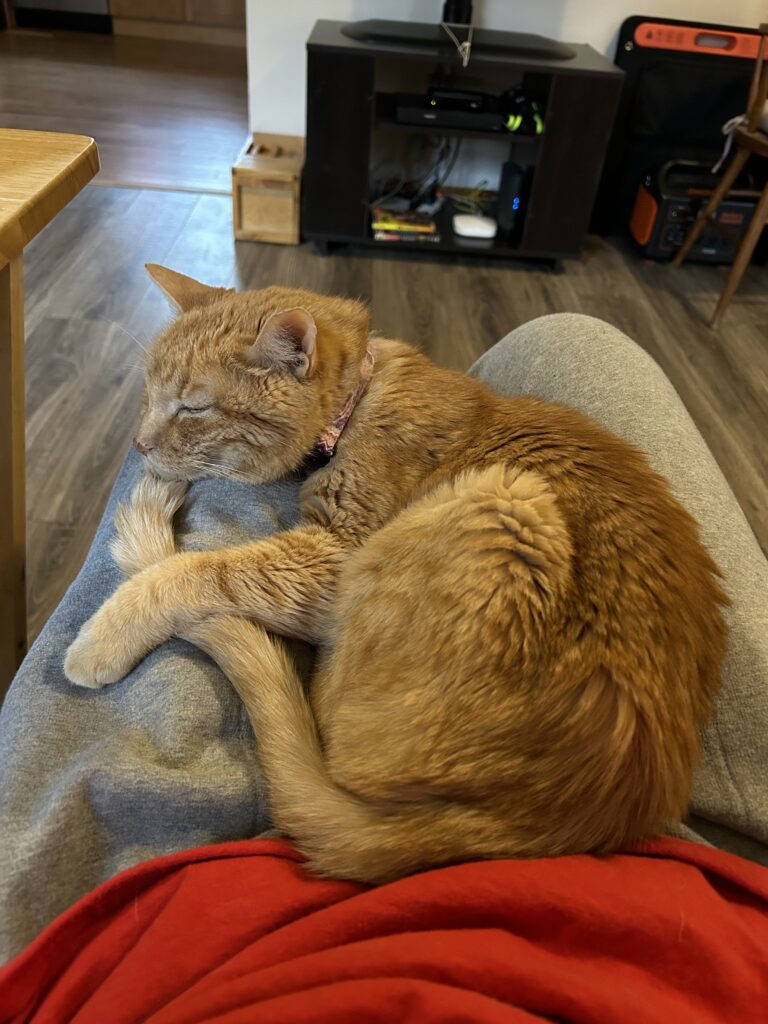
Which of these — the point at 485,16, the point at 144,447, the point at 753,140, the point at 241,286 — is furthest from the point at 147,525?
the point at 485,16

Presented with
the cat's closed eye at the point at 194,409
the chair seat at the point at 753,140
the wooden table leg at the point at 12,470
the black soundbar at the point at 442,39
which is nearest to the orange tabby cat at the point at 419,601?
the cat's closed eye at the point at 194,409

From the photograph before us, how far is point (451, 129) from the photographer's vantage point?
3.25 m

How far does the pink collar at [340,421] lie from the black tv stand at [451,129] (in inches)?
90.6

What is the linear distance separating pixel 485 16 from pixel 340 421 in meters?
3.11

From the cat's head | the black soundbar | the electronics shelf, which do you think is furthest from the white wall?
the cat's head

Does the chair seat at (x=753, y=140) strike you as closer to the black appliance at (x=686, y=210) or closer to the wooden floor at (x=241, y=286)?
the black appliance at (x=686, y=210)

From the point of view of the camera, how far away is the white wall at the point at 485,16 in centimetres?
342

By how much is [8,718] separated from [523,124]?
10.7 feet

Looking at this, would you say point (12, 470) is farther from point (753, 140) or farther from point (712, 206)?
point (712, 206)

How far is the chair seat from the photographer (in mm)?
3066

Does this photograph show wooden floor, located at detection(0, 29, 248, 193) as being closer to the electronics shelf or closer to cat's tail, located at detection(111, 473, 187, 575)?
the electronics shelf

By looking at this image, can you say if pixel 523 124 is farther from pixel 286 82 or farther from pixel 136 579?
pixel 136 579

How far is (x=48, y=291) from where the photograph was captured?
297 centimetres

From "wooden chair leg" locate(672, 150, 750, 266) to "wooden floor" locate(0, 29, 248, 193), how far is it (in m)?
2.37
